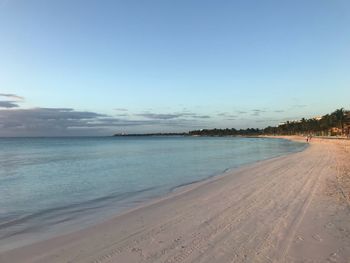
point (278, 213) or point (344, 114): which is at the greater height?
point (344, 114)

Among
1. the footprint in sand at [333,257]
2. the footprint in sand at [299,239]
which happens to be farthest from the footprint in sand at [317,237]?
the footprint in sand at [333,257]

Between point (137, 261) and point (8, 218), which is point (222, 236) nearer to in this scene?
point (137, 261)

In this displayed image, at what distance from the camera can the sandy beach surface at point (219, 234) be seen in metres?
6.25

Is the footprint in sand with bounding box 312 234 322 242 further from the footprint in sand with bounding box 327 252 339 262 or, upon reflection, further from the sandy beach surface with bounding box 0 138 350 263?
the footprint in sand with bounding box 327 252 339 262

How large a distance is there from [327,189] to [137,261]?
380 inches

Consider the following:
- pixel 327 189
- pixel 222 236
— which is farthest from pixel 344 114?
pixel 222 236

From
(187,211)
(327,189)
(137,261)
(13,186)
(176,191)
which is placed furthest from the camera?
(13,186)

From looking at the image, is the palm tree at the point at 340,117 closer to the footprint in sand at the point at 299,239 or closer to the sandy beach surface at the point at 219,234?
the sandy beach surface at the point at 219,234

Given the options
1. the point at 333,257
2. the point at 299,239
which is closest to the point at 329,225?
the point at 299,239

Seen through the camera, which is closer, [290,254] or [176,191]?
[290,254]

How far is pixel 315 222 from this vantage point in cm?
841

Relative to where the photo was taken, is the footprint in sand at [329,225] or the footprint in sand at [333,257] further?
the footprint in sand at [329,225]

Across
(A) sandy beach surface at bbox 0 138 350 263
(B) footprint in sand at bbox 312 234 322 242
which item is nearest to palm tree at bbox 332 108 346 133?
(A) sandy beach surface at bbox 0 138 350 263

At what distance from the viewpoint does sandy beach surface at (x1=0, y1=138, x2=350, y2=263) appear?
6.25 metres
